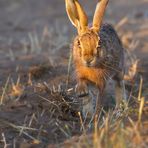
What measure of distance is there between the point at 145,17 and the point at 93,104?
5.78 metres

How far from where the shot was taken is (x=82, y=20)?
7.16 m

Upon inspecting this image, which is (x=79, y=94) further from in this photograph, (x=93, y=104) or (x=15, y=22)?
(x=15, y=22)

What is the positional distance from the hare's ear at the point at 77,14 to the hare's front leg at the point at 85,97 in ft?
2.03

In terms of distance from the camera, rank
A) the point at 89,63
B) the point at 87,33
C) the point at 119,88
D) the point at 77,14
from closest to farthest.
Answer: the point at 89,63 < the point at 87,33 < the point at 77,14 < the point at 119,88

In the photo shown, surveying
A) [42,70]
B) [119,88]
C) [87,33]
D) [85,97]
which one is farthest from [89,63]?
[42,70]

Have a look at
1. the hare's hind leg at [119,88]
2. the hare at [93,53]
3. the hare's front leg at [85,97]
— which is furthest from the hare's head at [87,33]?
the hare's hind leg at [119,88]

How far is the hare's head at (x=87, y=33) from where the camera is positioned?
675 cm

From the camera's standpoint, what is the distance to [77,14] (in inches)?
288

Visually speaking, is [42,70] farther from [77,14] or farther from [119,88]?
[77,14]

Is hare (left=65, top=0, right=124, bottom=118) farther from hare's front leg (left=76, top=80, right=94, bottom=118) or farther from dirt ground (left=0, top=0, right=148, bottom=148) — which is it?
dirt ground (left=0, top=0, right=148, bottom=148)

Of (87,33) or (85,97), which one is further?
(85,97)

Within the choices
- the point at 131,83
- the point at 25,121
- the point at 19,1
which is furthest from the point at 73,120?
the point at 19,1

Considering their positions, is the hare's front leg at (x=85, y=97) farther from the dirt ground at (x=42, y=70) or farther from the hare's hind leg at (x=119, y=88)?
the hare's hind leg at (x=119, y=88)

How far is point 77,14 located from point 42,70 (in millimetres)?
1320
